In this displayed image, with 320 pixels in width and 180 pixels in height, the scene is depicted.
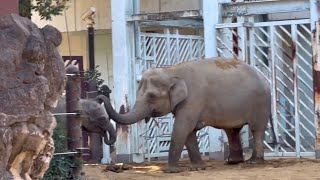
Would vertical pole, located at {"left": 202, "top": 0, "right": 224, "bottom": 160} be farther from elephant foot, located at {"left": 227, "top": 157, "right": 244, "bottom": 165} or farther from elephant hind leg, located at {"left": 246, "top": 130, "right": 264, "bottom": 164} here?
elephant hind leg, located at {"left": 246, "top": 130, "right": 264, "bottom": 164}

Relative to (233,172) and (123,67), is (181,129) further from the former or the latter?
(123,67)

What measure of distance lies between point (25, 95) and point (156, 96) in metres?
7.58

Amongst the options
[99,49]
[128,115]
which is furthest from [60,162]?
[99,49]

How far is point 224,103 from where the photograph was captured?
12781 millimetres

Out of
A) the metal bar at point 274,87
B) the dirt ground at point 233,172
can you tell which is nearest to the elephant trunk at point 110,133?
the dirt ground at point 233,172

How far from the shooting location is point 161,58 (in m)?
15.4

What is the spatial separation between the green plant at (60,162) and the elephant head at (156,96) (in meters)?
2.92

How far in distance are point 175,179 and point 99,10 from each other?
8.90 metres

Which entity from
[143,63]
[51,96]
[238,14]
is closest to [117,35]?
[143,63]

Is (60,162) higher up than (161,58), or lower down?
lower down

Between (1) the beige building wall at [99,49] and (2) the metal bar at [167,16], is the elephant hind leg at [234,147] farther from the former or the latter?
(1) the beige building wall at [99,49]

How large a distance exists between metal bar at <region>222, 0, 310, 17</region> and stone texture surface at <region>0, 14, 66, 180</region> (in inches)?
328

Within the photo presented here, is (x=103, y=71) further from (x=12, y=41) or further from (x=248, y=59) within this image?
(x=12, y=41)

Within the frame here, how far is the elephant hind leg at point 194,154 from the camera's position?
40.5ft
